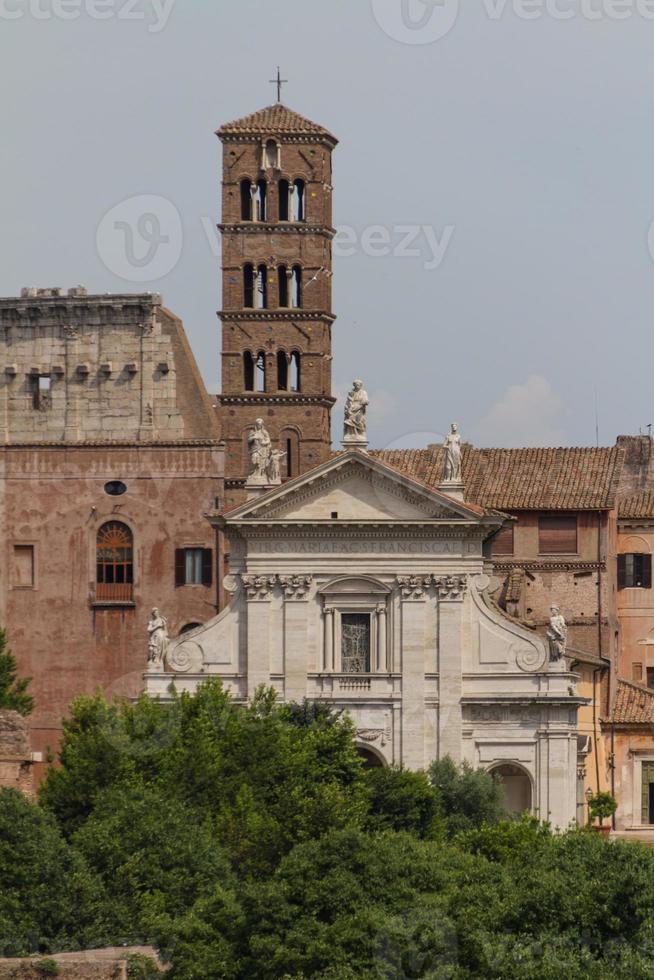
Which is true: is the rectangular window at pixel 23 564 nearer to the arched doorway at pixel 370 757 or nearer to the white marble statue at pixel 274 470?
the white marble statue at pixel 274 470

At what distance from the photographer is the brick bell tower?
106 m

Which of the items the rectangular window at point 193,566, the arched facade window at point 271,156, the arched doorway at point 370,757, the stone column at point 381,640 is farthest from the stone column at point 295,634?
the arched facade window at point 271,156

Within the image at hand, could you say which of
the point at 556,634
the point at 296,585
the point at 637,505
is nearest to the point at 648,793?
the point at 637,505

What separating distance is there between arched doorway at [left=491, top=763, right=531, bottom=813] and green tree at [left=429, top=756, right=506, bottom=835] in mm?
2645

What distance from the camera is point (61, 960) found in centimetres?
7381

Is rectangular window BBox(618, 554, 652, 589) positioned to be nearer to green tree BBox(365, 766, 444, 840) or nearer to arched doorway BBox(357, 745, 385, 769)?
arched doorway BBox(357, 745, 385, 769)

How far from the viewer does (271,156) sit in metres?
107

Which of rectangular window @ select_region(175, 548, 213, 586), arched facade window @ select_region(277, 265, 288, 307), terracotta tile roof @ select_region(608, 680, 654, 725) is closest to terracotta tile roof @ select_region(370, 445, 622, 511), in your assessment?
terracotta tile roof @ select_region(608, 680, 654, 725)

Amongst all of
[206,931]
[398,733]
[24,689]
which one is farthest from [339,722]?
[206,931]

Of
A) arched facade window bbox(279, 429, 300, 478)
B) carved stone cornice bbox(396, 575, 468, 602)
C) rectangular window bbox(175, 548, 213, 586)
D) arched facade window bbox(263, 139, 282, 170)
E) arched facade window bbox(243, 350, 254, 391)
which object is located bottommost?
carved stone cornice bbox(396, 575, 468, 602)

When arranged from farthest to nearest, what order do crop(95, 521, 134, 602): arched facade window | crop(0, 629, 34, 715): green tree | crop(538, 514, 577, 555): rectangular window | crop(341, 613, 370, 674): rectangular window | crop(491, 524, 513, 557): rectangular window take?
1. crop(538, 514, 577, 555): rectangular window
2. crop(491, 524, 513, 557): rectangular window
3. crop(95, 521, 134, 602): arched facade window
4. crop(0, 629, 34, 715): green tree
5. crop(341, 613, 370, 674): rectangular window

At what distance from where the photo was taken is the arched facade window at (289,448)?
349 feet

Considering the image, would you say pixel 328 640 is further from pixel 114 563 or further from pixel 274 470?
pixel 114 563

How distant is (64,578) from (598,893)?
35.9m
